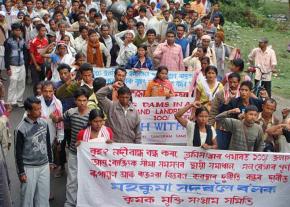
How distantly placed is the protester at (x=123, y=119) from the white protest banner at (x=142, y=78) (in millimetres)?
2728

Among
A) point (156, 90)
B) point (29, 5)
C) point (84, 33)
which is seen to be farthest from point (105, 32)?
point (29, 5)

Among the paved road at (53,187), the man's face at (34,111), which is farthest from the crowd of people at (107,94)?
the paved road at (53,187)

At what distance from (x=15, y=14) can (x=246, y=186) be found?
375 inches

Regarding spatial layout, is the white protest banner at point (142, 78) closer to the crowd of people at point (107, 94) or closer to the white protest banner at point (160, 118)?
the crowd of people at point (107, 94)

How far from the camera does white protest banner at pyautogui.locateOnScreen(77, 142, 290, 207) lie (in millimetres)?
6586

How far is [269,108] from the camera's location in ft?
23.5

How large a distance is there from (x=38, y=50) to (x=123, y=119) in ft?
16.1

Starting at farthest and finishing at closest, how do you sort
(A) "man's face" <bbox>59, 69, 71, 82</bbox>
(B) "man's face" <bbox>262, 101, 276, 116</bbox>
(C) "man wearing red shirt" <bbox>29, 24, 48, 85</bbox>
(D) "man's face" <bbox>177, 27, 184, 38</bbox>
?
(D) "man's face" <bbox>177, 27, 184, 38</bbox>
(C) "man wearing red shirt" <bbox>29, 24, 48, 85</bbox>
(A) "man's face" <bbox>59, 69, 71, 82</bbox>
(B) "man's face" <bbox>262, 101, 276, 116</bbox>

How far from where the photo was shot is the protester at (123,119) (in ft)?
23.2

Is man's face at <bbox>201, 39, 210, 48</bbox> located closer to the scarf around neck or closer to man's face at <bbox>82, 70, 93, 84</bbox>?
the scarf around neck

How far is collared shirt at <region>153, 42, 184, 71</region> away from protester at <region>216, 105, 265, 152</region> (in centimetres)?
400

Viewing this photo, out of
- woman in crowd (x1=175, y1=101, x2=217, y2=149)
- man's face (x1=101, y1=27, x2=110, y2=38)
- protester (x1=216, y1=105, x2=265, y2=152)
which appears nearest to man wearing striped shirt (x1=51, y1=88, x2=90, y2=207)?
woman in crowd (x1=175, y1=101, x2=217, y2=149)

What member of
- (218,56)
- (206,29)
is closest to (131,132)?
(218,56)

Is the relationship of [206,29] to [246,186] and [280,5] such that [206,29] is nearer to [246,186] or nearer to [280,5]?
[246,186]
